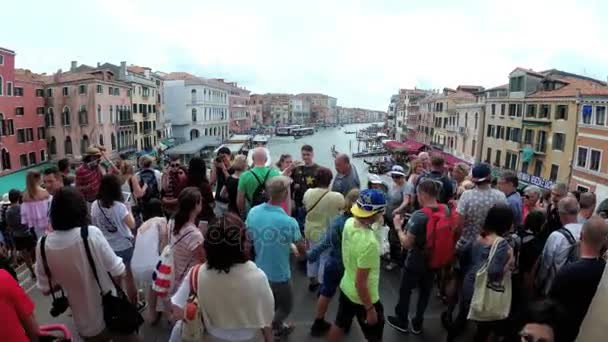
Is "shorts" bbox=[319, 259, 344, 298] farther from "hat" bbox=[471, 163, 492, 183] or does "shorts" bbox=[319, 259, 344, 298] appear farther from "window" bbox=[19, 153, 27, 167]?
"window" bbox=[19, 153, 27, 167]

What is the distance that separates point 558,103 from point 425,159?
96.6 feet

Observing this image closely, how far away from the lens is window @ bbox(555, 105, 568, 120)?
2856 centimetres

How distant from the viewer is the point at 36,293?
4121mm

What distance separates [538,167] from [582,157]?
468 centimetres

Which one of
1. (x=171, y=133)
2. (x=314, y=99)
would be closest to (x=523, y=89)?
(x=171, y=133)

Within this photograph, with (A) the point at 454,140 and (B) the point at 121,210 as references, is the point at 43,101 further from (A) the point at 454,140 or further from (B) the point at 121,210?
(A) the point at 454,140

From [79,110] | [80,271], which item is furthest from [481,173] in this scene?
[79,110]

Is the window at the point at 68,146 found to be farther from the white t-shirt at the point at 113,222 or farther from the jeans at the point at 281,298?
the jeans at the point at 281,298

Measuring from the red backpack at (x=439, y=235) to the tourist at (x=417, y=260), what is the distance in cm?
3

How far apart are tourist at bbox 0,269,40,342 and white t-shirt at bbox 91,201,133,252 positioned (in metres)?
1.36

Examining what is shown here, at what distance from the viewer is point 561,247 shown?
3.03 m

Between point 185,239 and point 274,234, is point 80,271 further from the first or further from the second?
point 274,234

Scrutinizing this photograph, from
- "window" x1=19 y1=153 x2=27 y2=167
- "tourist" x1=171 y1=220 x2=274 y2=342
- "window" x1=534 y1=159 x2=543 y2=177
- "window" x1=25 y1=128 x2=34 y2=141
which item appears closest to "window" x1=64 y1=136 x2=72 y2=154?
"window" x1=25 y1=128 x2=34 y2=141

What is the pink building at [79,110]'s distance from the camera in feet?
113
